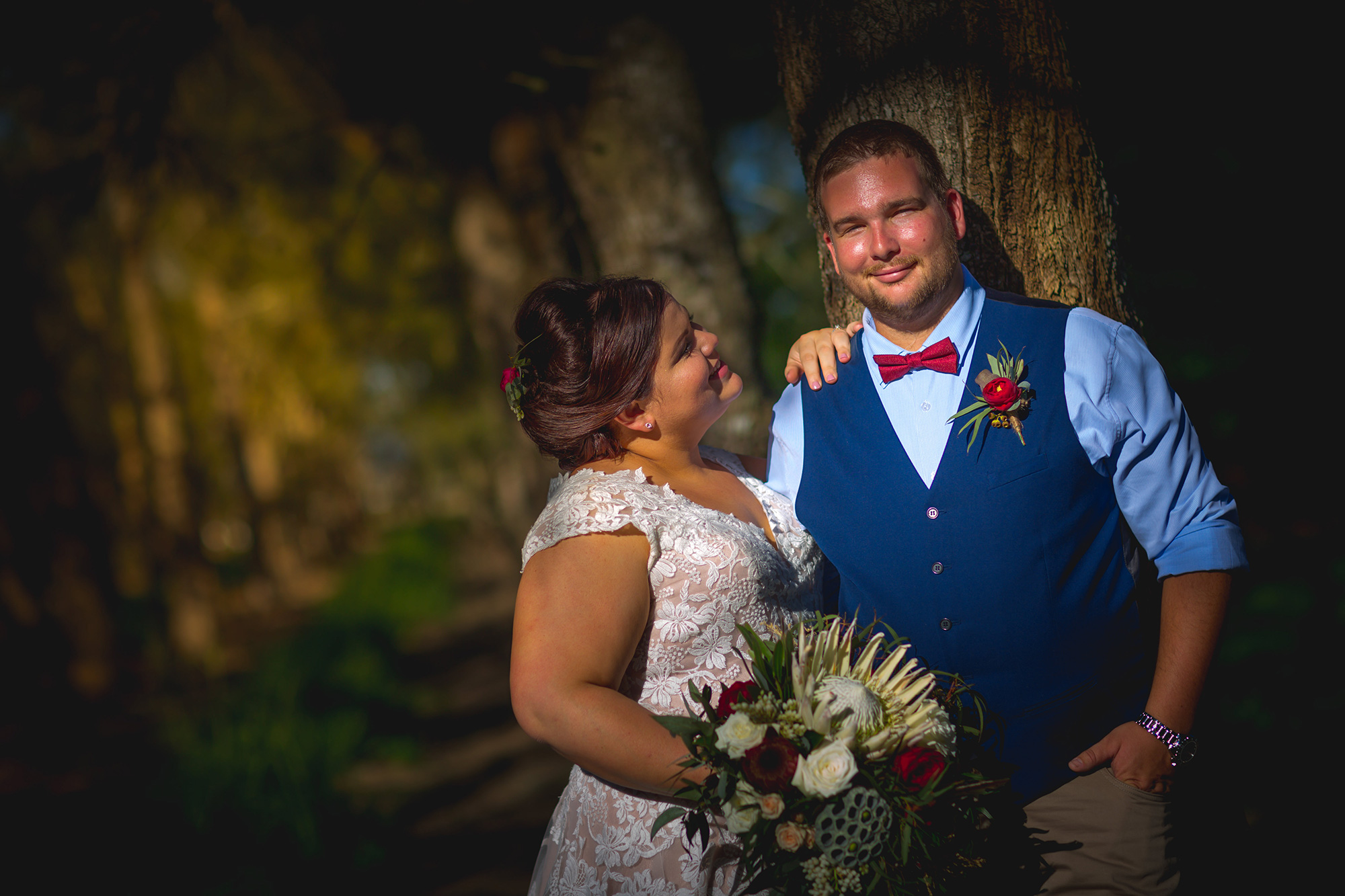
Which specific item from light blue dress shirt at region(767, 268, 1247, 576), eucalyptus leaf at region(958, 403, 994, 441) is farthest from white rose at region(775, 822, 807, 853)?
eucalyptus leaf at region(958, 403, 994, 441)

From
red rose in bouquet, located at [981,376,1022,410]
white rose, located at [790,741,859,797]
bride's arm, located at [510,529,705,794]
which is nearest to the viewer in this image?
white rose, located at [790,741,859,797]

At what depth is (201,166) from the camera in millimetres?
5535

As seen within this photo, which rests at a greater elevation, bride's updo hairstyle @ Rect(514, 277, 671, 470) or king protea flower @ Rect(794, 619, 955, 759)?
bride's updo hairstyle @ Rect(514, 277, 671, 470)

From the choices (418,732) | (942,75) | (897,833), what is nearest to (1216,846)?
(897,833)

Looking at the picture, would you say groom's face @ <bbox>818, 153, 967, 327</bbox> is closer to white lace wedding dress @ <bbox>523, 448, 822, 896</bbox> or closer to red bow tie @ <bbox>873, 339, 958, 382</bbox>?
red bow tie @ <bbox>873, 339, 958, 382</bbox>

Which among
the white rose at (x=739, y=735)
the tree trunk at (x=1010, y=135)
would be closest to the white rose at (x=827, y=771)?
the white rose at (x=739, y=735)

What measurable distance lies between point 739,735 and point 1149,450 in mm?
1239

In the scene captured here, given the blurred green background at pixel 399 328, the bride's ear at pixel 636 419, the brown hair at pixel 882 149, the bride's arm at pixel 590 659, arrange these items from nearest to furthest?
the bride's arm at pixel 590 659, the brown hair at pixel 882 149, the bride's ear at pixel 636 419, the blurred green background at pixel 399 328

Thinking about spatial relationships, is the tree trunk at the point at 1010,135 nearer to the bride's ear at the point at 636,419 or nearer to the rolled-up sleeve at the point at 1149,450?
the rolled-up sleeve at the point at 1149,450

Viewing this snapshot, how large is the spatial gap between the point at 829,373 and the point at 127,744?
10.1 m

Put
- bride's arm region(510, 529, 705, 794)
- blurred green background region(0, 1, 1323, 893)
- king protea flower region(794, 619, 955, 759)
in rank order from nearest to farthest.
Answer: king protea flower region(794, 619, 955, 759)
bride's arm region(510, 529, 705, 794)
blurred green background region(0, 1, 1323, 893)

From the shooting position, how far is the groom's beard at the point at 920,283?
90.9 inches

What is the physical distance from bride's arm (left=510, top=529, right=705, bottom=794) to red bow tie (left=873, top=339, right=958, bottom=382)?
806 millimetres

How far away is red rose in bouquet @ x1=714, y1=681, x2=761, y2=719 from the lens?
76.9 inches
